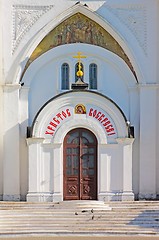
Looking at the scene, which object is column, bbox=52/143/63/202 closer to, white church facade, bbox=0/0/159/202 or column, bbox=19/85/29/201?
white church facade, bbox=0/0/159/202

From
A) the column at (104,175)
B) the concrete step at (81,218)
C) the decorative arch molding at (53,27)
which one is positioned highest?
the decorative arch molding at (53,27)

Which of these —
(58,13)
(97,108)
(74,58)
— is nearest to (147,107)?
(97,108)

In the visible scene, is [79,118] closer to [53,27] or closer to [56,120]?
[56,120]

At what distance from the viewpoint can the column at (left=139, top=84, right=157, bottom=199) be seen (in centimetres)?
2014

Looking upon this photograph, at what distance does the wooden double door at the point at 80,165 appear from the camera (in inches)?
786

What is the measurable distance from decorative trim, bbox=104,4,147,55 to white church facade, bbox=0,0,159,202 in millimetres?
33

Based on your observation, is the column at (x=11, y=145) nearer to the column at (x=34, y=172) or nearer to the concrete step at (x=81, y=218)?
the column at (x=34, y=172)

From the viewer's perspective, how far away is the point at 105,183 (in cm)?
1973

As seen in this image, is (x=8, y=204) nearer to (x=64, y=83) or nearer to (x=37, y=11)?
(x=64, y=83)

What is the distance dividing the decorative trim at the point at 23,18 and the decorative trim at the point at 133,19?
2253 millimetres

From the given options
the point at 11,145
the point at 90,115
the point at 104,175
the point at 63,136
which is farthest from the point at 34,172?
the point at 90,115

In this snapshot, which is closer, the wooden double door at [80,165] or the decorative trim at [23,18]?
the wooden double door at [80,165]

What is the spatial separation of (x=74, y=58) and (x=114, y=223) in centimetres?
610

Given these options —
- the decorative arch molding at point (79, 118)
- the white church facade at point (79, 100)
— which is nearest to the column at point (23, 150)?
the white church facade at point (79, 100)
